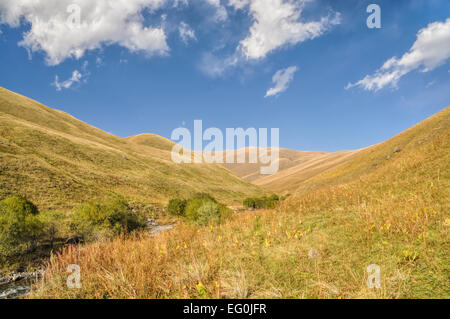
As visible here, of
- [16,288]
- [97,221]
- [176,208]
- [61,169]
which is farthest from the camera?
[61,169]

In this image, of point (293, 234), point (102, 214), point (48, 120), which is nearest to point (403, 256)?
point (293, 234)

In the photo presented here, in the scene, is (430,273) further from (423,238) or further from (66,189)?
(66,189)

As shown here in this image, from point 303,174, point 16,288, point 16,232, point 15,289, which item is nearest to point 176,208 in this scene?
point 16,232

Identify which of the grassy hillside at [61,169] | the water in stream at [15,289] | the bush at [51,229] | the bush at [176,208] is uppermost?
the grassy hillside at [61,169]

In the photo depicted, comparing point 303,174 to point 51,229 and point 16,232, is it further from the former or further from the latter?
point 16,232

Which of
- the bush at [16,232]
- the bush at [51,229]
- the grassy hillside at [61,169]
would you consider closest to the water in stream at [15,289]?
the bush at [16,232]

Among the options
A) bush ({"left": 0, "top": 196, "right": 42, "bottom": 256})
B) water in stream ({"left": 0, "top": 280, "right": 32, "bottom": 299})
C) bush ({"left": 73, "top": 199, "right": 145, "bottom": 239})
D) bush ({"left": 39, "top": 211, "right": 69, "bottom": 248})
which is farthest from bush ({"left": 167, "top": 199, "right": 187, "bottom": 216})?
water in stream ({"left": 0, "top": 280, "right": 32, "bottom": 299})

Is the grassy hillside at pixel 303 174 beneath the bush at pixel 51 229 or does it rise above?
above

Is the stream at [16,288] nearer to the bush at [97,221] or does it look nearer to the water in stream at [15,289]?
the water in stream at [15,289]

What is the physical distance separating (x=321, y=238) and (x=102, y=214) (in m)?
18.7

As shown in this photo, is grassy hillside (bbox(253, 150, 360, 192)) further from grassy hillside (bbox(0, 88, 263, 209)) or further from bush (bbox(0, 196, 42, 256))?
bush (bbox(0, 196, 42, 256))

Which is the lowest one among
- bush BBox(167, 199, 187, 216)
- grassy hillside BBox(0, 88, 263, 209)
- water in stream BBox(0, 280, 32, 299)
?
water in stream BBox(0, 280, 32, 299)
